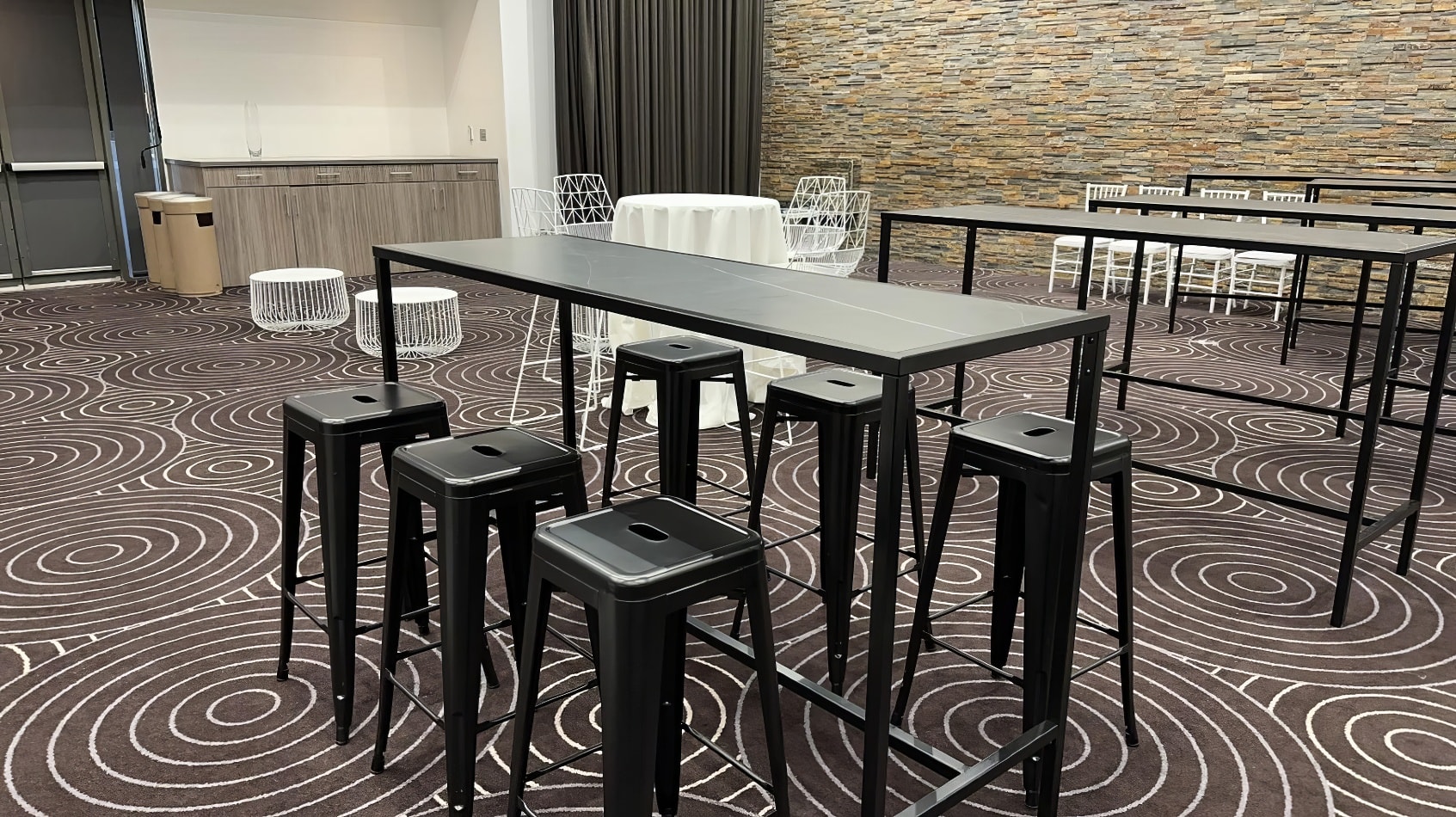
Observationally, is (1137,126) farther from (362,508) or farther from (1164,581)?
(362,508)

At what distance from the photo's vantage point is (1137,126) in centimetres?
700

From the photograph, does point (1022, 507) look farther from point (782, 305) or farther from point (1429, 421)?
point (1429, 421)

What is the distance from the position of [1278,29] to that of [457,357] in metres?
5.64

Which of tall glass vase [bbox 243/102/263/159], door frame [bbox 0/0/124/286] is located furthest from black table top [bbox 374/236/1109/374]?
door frame [bbox 0/0/124/286]

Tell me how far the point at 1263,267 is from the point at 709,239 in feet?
15.4

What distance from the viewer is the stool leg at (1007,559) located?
1913mm

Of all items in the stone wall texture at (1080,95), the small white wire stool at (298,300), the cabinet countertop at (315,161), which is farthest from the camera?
the cabinet countertop at (315,161)

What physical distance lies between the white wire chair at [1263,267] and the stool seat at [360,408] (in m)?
4.93

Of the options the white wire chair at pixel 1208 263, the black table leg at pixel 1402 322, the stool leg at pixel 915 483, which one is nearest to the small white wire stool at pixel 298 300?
the stool leg at pixel 915 483

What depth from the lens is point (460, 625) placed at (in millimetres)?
1597

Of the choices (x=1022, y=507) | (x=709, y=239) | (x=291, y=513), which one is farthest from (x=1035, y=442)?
(x=709, y=239)

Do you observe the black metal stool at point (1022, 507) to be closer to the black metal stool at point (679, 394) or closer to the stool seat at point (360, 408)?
the black metal stool at point (679, 394)

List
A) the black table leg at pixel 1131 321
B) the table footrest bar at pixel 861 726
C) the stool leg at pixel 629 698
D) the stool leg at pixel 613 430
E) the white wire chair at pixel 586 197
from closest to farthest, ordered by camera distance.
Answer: the stool leg at pixel 629 698
the table footrest bar at pixel 861 726
the stool leg at pixel 613 430
the black table leg at pixel 1131 321
the white wire chair at pixel 586 197

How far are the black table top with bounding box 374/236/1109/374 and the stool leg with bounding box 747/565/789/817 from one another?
36 centimetres
